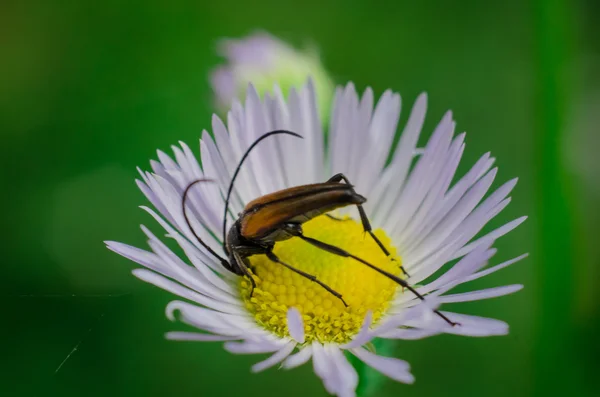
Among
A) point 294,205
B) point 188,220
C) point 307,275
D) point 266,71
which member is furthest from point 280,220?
point 266,71

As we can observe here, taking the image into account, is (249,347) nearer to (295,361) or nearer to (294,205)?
(295,361)

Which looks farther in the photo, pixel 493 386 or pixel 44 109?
pixel 44 109

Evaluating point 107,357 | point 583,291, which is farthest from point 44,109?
point 583,291

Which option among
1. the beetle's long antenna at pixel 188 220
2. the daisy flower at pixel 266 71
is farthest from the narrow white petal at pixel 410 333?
the daisy flower at pixel 266 71

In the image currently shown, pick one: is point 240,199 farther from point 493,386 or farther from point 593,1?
point 593,1

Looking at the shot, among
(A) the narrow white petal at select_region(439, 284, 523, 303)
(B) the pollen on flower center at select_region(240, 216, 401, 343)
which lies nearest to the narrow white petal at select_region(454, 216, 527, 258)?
(A) the narrow white petal at select_region(439, 284, 523, 303)

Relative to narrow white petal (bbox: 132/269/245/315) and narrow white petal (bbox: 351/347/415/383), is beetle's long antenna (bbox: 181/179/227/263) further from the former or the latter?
narrow white petal (bbox: 351/347/415/383)
